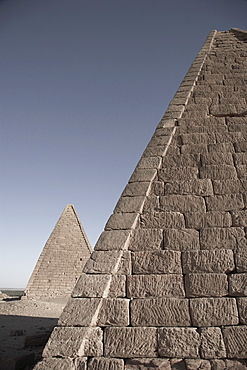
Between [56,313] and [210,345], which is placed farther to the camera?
[56,313]

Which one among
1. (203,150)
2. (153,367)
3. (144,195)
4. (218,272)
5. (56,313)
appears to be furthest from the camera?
(56,313)

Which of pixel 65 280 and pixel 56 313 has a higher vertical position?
pixel 65 280

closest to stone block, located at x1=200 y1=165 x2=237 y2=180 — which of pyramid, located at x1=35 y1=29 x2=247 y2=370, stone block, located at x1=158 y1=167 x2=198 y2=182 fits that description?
pyramid, located at x1=35 y1=29 x2=247 y2=370

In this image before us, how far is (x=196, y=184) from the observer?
12.6ft

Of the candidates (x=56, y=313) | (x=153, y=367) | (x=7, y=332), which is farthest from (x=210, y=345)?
(x=56, y=313)

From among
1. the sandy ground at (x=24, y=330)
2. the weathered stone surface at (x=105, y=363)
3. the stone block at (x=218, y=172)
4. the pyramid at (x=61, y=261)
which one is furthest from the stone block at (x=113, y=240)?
the pyramid at (x=61, y=261)

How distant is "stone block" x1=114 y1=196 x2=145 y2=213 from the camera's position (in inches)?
147

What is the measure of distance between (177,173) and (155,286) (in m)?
1.68

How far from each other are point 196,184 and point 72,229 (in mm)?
12898

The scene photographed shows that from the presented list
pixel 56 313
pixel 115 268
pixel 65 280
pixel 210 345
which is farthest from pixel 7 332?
pixel 210 345

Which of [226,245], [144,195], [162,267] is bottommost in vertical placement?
[162,267]

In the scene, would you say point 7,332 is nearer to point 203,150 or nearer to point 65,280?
point 65,280

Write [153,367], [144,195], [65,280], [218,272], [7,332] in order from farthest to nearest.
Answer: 1. [65,280]
2. [7,332]
3. [144,195]
4. [218,272]
5. [153,367]

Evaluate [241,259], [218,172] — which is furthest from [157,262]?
[218,172]
